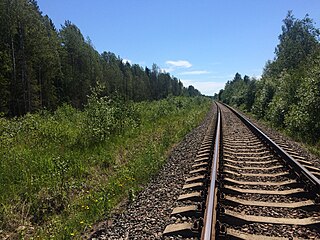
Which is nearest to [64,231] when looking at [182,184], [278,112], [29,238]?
[29,238]

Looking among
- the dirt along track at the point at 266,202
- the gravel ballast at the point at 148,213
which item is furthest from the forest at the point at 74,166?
the dirt along track at the point at 266,202

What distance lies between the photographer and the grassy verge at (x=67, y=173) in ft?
14.6

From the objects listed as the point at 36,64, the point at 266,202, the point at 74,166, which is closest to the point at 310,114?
the point at 266,202

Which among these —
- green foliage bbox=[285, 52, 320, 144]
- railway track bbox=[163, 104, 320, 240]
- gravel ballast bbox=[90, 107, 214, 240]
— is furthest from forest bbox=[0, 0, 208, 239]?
green foliage bbox=[285, 52, 320, 144]

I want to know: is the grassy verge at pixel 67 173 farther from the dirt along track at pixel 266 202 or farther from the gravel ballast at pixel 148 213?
the dirt along track at pixel 266 202

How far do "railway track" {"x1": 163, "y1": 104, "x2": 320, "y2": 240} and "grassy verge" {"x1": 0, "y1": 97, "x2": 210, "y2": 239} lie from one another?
1.38 meters

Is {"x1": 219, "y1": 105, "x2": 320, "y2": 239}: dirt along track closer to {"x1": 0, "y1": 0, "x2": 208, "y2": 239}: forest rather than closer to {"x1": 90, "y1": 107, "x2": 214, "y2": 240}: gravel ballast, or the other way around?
{"x1": 90, "y1": 107, "x2": 214, "y2": 240}: gravel ballast

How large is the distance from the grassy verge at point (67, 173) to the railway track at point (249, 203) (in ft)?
4.54

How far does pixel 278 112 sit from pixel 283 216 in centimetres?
1298

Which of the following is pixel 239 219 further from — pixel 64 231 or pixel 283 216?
pixel 64 231

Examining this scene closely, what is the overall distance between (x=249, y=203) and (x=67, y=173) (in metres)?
3.97

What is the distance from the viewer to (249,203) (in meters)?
4.10

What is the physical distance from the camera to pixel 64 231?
3.92 metres

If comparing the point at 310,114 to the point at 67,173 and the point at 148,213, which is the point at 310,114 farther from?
the point at 67,173
